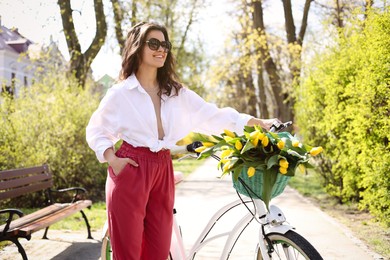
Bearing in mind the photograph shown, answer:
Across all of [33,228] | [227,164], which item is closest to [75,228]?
[33,228]

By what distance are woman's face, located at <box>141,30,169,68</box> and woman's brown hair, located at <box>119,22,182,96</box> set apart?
0.03 m

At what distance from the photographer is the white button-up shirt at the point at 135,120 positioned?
9.95 feet

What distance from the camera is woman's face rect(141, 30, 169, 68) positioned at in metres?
3.18

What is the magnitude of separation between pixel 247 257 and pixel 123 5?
13.8 metres

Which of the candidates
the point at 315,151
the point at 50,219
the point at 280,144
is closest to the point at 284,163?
the point at 280,144

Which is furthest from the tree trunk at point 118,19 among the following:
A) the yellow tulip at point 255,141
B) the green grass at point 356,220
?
the yellow tulip at point 255,141

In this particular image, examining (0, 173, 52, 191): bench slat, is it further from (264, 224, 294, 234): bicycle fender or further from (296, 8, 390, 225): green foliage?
(296, 8, 390, 225): green foliage

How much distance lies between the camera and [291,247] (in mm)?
2729

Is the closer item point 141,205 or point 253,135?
point 253,135

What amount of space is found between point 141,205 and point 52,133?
7.63m

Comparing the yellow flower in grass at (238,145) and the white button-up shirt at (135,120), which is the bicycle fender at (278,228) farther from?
the white button-up shirt at (135,120)

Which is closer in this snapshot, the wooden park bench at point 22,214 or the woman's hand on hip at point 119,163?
the woman's hand on hip at point 119,163

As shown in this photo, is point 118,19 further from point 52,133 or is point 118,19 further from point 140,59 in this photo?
point 140,59

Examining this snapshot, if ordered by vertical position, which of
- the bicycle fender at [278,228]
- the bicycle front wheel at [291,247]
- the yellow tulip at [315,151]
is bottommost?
the bicycle front wheel at [291,247]
